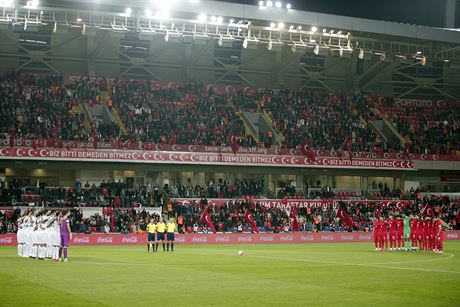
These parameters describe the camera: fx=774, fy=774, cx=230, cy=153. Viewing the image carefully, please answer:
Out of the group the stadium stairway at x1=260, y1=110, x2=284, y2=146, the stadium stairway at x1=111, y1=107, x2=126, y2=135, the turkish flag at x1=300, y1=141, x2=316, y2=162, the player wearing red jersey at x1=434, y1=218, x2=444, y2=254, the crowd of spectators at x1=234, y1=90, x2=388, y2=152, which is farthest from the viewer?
the crowd of spectators at x1=234, y1=90, x2=388, y2=152

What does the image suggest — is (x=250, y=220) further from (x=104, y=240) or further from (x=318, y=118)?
(x=318, y=118)

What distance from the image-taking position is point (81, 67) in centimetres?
6625

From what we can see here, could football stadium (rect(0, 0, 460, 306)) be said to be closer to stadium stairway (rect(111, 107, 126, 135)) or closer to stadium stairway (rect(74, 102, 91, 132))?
stadium stairway (rect(111, 107, 126, 135))

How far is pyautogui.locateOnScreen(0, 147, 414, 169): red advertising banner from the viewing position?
5306cm

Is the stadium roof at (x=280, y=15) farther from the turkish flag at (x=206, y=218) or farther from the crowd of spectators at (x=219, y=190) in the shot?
the turkish flag at (x=206, y=218)

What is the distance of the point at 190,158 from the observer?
2280 inches

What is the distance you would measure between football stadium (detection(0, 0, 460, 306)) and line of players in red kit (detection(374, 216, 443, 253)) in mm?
114

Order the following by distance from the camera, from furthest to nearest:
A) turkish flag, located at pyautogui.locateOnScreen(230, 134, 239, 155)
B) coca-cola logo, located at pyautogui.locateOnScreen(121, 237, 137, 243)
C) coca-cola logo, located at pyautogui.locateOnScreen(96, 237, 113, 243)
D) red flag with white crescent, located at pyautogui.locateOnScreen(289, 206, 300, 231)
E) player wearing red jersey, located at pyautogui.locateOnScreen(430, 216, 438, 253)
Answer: turkish flag, located at pyautogui.locateOnScreen(230, 134, 239, 155) < red flag with white crescent, located at pyautogui.locateOnScreen(289, 206, 300, 231) < coca-cola logo, located at pyautogui.locateOnScreen(121, 237, 137, 243) < coca-cola logo, located at pyautogui.locateOnScreen(96, 237, 113, 243) < player wearing red jersey, located at pyautogui.locateOnScreen(430, 216, 438, 253)

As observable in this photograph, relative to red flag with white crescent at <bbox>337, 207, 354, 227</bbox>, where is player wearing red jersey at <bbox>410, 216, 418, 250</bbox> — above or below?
below

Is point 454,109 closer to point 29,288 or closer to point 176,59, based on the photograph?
point 176,59

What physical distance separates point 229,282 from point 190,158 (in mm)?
36605

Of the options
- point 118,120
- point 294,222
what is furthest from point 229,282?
point 118,120

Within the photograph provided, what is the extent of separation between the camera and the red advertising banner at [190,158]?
53059 millimetres

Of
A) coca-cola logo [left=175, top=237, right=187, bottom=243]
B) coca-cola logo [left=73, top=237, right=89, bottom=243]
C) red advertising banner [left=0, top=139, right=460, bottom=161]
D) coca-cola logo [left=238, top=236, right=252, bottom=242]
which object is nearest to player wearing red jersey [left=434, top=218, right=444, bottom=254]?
coca-cola logo [left=238, top=236, right=252, bottom=242]
